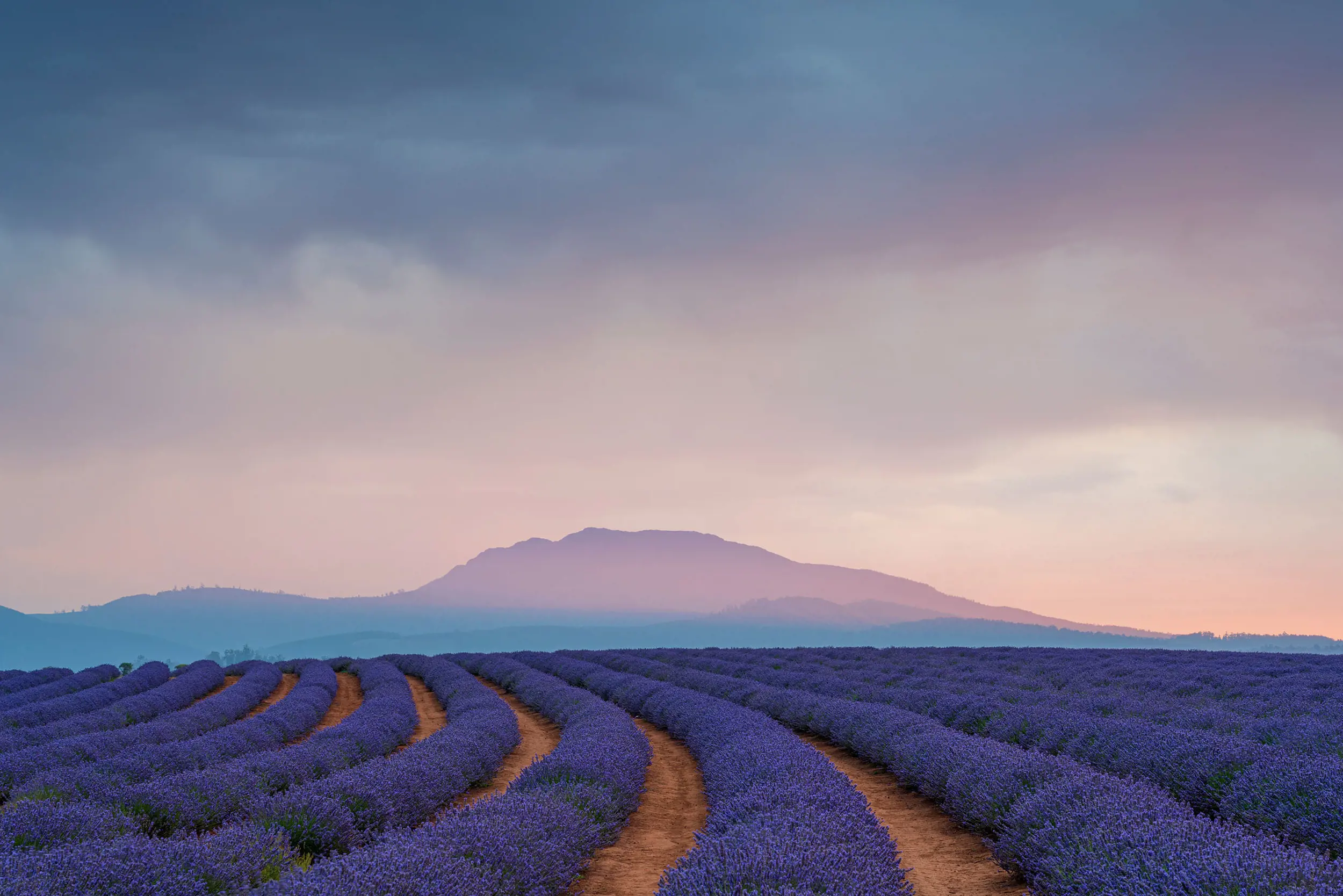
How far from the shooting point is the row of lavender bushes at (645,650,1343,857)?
5.83m

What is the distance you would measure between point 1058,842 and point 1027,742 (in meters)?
5.64

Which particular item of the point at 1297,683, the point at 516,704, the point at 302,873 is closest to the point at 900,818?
the point at 302,873

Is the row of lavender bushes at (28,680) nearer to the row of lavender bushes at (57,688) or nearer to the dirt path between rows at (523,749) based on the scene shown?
the row of lavender bushes at (57,688)

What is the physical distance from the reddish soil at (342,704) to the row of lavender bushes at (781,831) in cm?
787

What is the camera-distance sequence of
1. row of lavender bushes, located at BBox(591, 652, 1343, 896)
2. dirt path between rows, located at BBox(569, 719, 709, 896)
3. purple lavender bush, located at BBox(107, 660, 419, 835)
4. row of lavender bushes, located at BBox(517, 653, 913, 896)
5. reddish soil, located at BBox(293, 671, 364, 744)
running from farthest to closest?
1. reddish soil, located at BBox(293, 671, 364, 744)
2. purple lavender bush, located at BBox(107, 660, 419, 835)
3. dirt path between rows, located at BBox(569, 719, 709, 896)
4. row of lavender bushes, located at BBox(517, 653, 913, 896)
5. row of lavender bushes, located at BBox(591, 652, 1343, 896)

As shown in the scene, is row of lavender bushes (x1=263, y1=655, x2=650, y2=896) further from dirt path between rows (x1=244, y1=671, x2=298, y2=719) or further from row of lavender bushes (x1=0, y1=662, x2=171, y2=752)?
dirt path between rows (x1=244, y1=671, x2=298, y2=719)

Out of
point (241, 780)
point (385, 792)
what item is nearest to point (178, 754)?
point (241, 780)

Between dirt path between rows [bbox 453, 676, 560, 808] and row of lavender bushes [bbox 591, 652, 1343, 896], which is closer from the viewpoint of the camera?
row of lavender bushes [bbox 591, 652, 1343, 896]

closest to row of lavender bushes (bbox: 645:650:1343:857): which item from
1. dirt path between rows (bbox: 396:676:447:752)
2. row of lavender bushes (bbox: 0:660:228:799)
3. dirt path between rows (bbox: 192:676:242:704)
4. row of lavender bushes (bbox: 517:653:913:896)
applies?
row of lavender bushes (bbox: 517:653:913:896)

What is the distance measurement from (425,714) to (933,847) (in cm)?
1403

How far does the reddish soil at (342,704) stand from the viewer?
1736 centimetres

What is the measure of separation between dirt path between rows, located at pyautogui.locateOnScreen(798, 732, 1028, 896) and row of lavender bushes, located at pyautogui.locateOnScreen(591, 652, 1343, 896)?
0.17 metres

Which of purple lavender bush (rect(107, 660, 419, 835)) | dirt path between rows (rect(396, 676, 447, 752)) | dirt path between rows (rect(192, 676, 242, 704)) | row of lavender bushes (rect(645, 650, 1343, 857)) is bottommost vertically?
dirt path between rows (rect(192, 676, 242, 704))

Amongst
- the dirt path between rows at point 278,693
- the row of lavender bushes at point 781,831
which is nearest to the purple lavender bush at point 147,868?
the row of lavender bushes at point 781,831
